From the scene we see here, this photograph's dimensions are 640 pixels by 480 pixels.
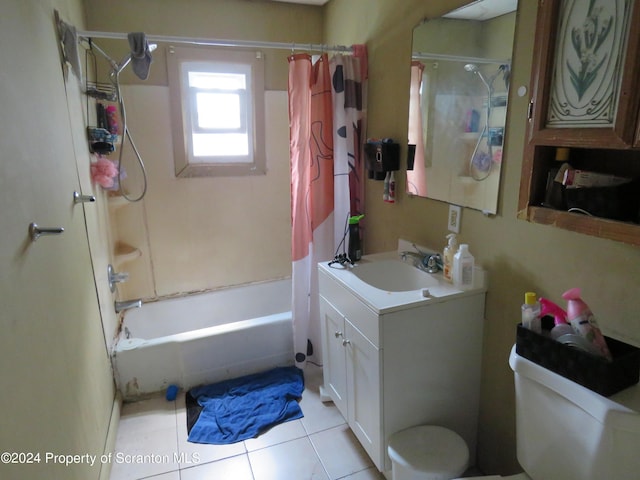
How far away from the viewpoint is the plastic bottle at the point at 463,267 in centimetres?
150

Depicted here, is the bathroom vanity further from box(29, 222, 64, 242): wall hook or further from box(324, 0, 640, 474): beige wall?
box(29, 222, 64, 242): wall hook

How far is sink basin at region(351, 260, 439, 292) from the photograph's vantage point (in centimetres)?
181

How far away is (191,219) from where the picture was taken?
111 inches

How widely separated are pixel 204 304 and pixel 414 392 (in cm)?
188

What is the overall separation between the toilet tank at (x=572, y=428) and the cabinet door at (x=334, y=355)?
792mm

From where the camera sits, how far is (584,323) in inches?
37.7

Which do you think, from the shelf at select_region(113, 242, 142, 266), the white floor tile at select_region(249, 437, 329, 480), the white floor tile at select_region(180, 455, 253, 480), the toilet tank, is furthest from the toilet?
the shelf at select_region(113, 242, 142, 266)

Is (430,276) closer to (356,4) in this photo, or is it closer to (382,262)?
(382,262)

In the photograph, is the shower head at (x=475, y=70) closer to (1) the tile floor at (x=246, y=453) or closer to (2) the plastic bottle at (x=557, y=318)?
(2) the plastic bottle at (x=557, y=318)

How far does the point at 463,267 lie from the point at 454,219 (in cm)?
25

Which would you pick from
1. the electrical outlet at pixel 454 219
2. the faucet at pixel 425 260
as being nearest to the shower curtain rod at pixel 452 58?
the electrical outlet at pixel 454 219

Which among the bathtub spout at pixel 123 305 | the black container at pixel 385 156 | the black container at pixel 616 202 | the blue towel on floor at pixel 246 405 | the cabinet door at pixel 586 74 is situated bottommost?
the blue towel on floor at pixel 246 405

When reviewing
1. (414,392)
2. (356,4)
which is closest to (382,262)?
(414,392)

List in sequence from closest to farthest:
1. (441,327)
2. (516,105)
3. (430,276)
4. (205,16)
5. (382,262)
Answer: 1. (516,105)
2. (441,327)
3. (430,276)
4. (382,262)
5. (205,16)
